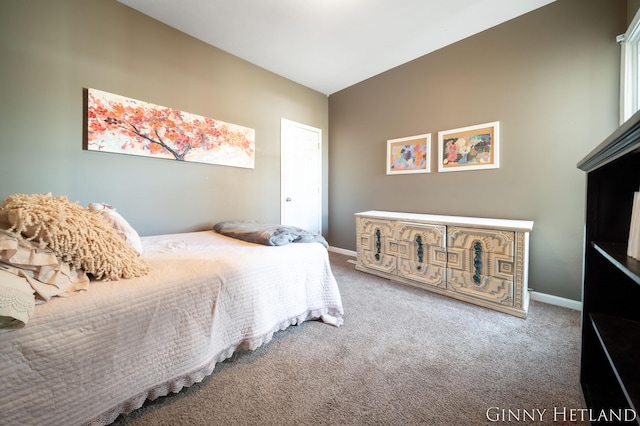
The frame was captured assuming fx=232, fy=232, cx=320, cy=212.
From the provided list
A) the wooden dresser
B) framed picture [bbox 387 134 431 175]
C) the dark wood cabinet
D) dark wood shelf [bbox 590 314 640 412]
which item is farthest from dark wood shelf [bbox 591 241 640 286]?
framed picture [bbox 387 134 431 175]

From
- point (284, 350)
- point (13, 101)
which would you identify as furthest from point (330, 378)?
point (13, 101)

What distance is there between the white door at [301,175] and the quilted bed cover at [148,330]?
194 centimetres

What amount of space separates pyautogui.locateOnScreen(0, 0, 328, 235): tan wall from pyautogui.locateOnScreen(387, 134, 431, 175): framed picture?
1.78 meters

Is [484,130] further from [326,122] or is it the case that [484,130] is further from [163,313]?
[163,313]

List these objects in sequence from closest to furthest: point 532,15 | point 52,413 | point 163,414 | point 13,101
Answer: point 52,413, point 163,414, point 13,101, point 532,15

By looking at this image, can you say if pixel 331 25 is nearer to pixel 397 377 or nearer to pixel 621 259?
pixel 621 259


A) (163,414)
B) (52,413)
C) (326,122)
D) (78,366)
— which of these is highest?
(326,122)

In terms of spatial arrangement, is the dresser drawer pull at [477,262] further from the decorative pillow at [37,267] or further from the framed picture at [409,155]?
the decorative pillow at [37,267]

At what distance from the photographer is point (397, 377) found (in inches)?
49.3

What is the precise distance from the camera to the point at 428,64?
112 inches

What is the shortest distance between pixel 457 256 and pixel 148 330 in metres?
2.39

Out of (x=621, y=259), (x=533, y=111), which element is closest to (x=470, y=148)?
(x=533, y=111)

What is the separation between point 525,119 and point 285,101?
2880 millimetres

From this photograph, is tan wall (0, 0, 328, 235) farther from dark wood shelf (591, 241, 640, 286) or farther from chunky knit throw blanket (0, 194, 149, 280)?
dark wood shelf (591, 241, 640, 286)
